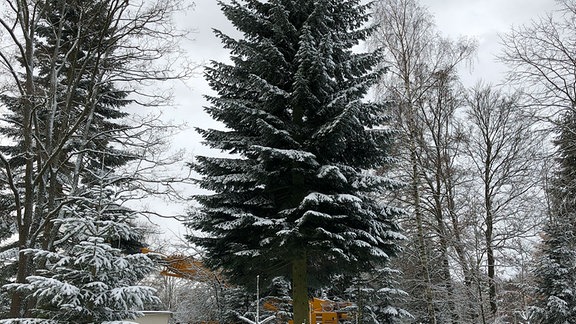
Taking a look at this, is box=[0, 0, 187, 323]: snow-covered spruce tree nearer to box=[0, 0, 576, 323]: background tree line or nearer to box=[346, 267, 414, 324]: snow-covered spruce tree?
box=[0, 0, 576, 323]: background tree line

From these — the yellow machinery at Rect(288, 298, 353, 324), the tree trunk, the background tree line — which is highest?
the background tree line

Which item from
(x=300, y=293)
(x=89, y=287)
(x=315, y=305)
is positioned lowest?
(x=315, y=305)

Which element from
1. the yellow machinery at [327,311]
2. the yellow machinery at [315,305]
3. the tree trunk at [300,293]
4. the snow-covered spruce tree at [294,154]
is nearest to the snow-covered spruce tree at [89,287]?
the snow-covered spruce tree at [294,154]

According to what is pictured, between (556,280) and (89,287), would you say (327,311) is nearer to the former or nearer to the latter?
(556,280)

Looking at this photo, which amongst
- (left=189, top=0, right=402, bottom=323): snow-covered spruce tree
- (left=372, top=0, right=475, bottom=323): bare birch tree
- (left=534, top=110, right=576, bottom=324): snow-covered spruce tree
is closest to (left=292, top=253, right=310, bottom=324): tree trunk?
(left=189, top=0, right=402, bottom=323): snow-covered spruce tree

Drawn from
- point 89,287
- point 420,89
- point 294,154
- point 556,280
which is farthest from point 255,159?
point 556,280

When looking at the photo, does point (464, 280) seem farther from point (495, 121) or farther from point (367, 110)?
point (367, 110)

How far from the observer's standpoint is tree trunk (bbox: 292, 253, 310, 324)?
797cm

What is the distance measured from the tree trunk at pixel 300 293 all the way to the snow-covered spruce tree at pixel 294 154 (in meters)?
0.02

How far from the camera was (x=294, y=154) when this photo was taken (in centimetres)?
758

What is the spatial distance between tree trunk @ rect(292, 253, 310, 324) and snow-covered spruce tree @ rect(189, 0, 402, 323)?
0.02m

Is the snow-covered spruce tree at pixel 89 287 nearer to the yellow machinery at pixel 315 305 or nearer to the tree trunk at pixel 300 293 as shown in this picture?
the tree trunk at pixel 300 293

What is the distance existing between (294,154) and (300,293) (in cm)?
262

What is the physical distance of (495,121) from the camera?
1551 cm
